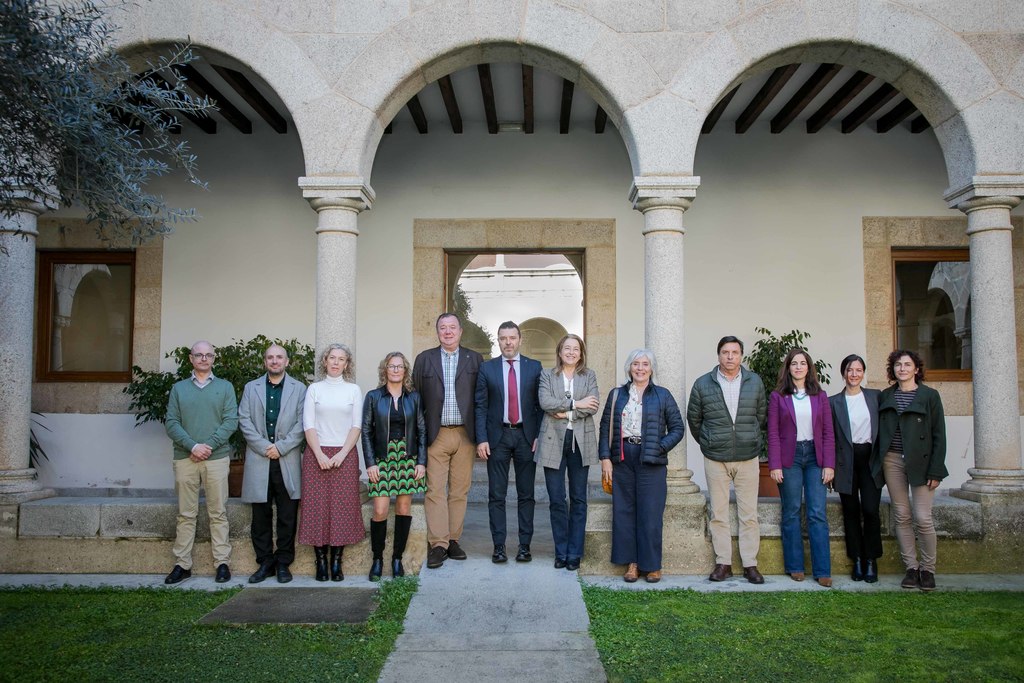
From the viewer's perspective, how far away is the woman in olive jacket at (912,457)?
5.26m

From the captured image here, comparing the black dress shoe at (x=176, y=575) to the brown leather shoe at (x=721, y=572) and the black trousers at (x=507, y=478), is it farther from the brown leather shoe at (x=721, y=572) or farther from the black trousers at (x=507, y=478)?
the brown leather shoe at (x=721, y=572)

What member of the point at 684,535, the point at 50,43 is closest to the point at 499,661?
the point at 684,535

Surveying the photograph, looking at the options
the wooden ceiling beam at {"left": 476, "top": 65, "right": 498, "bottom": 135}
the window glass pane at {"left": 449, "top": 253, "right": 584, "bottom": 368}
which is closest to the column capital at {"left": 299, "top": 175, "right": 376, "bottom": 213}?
the wooden ceiling beam at {"left": 476, "top": 65, "right": 498, "bottom": 135}

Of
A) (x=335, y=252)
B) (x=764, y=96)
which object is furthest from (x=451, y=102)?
(x=764, y=96)

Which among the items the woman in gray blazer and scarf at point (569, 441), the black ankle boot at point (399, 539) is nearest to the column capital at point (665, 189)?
the woman in gray blazer and scarf at point (569, 441)

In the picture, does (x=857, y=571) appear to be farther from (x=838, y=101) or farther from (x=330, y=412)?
(x=838, y=101)

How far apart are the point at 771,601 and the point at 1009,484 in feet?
6.91

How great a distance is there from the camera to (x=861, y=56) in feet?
19.4

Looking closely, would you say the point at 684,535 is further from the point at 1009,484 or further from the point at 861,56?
the point at 861,56

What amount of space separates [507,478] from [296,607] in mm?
1537

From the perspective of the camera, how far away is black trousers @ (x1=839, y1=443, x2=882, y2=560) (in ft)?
17.7

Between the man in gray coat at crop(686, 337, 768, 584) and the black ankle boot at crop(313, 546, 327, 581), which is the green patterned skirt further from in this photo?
the man in gray coat at crop(686, 337, 768, 584)

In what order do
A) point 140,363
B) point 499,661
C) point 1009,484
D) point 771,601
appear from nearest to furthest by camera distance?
point 499,661
point 771,601
point 1009,484
point 140,363

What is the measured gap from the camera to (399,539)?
5.48 meters
